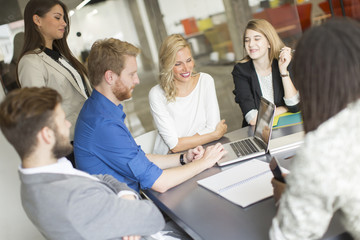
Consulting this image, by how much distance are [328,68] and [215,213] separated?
2.34 feet

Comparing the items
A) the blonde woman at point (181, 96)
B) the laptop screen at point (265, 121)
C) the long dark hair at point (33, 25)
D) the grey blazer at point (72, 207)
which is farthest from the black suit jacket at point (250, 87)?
the grey blazer at point (72, 207)

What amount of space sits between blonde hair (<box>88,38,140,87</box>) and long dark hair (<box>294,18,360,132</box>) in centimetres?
117

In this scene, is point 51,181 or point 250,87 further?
point 250,87

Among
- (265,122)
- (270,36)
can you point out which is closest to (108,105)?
(265,122)

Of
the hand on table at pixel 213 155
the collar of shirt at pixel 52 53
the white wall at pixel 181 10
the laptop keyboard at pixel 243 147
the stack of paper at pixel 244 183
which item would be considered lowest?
the laptop keyboard at pixel 243 147

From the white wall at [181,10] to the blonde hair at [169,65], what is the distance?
2.39m

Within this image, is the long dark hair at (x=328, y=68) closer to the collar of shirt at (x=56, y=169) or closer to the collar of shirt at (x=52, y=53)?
the collar of shirt at (x=56, y=169)

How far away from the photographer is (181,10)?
530 centimetres

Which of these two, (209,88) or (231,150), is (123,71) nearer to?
(231,150)

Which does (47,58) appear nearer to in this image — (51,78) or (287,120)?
(51,78)

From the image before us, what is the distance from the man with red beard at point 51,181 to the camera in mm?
1283

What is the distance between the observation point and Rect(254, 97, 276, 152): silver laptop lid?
6.41ft

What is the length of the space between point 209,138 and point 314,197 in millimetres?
1518

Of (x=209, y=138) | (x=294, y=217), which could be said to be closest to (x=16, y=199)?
(x=209, y=138)
